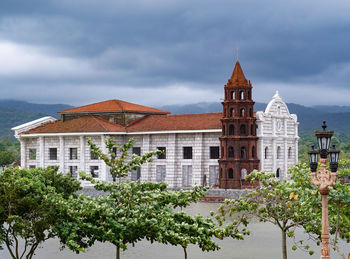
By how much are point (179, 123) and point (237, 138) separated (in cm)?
780

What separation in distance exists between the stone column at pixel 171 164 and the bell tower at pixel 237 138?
5723mm

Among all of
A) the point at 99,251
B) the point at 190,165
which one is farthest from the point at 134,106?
the point at 99,251

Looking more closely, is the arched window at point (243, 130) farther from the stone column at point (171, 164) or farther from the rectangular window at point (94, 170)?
the rectangular window at point (94, 170)

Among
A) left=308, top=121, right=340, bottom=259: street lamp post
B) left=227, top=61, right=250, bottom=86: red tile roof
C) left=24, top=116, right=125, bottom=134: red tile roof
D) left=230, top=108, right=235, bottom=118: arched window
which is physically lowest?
left=308, top=121, right=340, bottom=259: street lamp post

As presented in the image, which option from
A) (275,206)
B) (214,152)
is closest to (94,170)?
(214,152)

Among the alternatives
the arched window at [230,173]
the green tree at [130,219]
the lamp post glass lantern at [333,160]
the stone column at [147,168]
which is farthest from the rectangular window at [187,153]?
the lamp post glass lantern at [333,160]

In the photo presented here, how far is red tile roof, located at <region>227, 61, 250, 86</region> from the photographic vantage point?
60438 millimetres

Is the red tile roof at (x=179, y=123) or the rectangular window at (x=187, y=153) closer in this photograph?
the red tile roof at (x=179, y=123)

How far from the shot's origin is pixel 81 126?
6794 cm

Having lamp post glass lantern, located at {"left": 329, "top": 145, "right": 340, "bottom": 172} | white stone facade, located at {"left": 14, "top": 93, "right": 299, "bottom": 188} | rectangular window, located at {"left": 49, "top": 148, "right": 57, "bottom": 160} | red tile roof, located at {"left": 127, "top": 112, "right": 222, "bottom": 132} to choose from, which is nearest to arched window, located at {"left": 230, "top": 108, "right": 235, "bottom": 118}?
red tile roof, located at {"left": 127, "top": 112, "right": 222, "bottom": 132}

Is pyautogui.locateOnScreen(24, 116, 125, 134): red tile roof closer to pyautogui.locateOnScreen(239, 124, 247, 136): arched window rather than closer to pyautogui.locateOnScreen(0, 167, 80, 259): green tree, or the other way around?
pyautogui.locateOnScreen(239, 124, 247, 136): arched window

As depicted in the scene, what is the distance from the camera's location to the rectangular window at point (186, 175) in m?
63.2

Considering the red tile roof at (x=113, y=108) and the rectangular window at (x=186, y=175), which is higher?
the red tile roof at (x=113, y=108)

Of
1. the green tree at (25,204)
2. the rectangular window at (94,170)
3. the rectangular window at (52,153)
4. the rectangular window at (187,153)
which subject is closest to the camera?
the green tree at (25,204)
